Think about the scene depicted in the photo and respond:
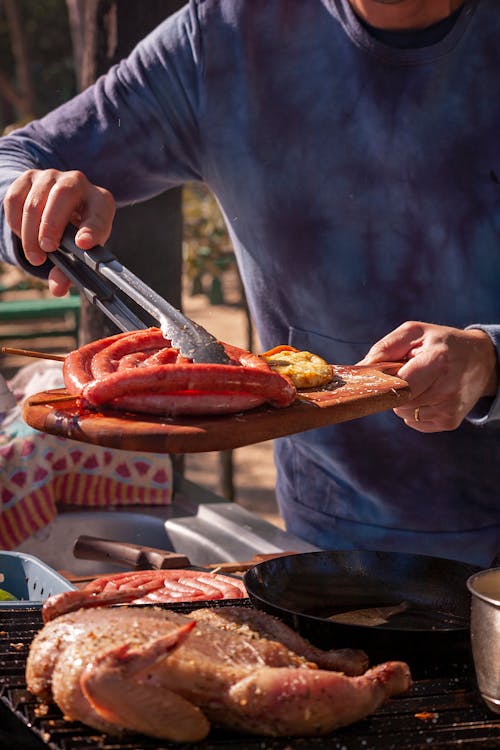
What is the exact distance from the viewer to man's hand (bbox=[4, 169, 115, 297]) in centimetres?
265

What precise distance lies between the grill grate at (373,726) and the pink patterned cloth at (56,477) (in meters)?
1.55

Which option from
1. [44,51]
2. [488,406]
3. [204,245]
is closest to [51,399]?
[488,406]

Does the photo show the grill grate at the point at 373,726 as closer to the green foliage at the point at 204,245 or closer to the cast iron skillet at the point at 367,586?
the cast iron skillet at the point at 367,586

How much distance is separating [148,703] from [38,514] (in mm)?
1989

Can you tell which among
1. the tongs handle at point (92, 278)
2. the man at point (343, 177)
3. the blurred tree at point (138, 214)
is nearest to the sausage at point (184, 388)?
the tongs handle at point (92, 278)

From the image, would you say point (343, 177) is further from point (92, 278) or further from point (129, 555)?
point (129, 555)

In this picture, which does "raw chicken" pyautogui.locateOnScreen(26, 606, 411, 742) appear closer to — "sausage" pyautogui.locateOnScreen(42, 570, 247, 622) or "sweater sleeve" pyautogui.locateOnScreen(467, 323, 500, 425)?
"sausage" pyautogui.locateOnScreen(42, 570, 247, 622)

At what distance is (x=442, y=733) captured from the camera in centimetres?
176

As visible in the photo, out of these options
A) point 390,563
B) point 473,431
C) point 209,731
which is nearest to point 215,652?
point 209,731

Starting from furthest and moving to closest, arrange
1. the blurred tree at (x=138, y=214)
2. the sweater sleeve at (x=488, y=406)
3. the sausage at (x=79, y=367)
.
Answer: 1. the blurred tree at (x=138, y=214)
2. the sweater sleeve at (x=488, y=406)
3. the sausage at (x=79, y=367)

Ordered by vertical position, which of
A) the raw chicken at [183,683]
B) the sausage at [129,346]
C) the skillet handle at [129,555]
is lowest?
the skillet handle at [129,555]

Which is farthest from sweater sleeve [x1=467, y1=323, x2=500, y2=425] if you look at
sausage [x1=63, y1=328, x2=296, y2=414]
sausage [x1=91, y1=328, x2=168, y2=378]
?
sausage [x1=91, y1=328, x2=168, y2=378]

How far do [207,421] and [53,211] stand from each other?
931 millimetres

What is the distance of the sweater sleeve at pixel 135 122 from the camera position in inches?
133
